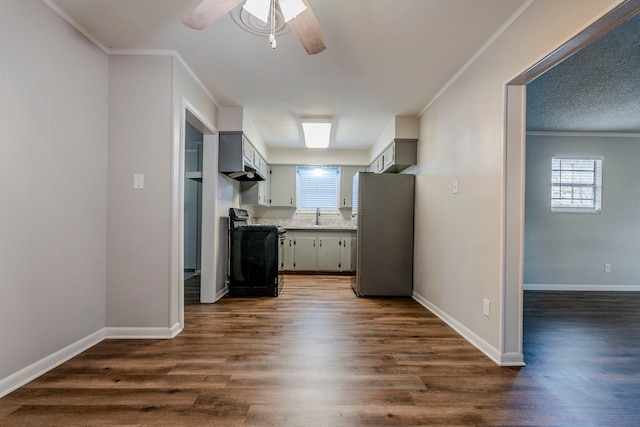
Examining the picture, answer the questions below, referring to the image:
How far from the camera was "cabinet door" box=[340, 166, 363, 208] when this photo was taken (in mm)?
5766

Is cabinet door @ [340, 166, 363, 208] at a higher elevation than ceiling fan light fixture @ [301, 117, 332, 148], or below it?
below

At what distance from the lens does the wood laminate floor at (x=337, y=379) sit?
1465mm

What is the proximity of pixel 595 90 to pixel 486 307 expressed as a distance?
2.59 metres

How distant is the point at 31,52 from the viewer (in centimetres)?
174

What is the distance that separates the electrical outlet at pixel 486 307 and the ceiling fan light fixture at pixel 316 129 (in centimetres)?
284

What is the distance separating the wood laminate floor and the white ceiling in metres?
2.37

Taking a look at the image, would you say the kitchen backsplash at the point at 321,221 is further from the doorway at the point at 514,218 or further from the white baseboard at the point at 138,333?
the doorway at the point at 514,218

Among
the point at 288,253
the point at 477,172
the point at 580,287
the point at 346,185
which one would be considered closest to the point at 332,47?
the point at 477,172

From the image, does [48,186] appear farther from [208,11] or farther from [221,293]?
[221,293]

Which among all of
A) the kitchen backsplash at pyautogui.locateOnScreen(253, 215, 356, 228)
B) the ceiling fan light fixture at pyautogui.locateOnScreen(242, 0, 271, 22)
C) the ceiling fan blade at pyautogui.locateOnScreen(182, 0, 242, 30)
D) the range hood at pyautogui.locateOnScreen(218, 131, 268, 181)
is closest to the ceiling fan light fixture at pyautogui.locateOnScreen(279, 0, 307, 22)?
the ceiling fan light fixture at pyautogui.locateOnScreen(242, 0, 271, 22)

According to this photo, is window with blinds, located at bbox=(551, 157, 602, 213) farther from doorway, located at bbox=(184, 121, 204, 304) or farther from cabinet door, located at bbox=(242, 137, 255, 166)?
doorway, located at bbox=(184, 121, 204, 304)

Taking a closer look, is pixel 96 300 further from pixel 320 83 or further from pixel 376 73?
pixel 376 73

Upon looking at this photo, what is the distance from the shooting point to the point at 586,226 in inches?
170

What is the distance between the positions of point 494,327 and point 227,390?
6.16 feet
